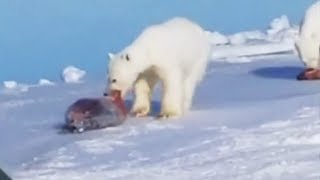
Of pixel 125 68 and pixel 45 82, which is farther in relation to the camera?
pixel 45 82

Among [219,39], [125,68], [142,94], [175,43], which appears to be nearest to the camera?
[125,68]

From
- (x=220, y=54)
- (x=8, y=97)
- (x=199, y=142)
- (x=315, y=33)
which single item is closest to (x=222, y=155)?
(x=199, y=142)

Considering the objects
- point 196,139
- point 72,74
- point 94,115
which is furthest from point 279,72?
point 196,139

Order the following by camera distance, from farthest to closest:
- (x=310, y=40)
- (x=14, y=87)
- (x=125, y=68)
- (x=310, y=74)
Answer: (x=14, y=87) → (x=310, y=40) → (x=310, y=74) → (x=125, y=68)

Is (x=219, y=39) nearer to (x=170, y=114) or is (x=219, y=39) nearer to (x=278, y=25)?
(x=278, y=25)

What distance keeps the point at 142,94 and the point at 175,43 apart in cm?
34

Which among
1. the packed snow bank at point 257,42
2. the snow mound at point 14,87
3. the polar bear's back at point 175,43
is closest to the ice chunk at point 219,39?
the packed snow bank at point 257,42

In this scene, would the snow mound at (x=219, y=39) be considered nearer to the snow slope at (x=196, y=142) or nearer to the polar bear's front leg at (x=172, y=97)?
the snow slope at (x=196, y=142)

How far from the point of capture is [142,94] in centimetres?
570

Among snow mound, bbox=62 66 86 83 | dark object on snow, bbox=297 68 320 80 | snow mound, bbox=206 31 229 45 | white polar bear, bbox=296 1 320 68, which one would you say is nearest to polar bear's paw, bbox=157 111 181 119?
dark object on snow, bbox=297 68 320 80

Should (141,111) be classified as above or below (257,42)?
below

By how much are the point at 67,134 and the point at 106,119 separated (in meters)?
0.21

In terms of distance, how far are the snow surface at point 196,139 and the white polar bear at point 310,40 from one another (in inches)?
7.4

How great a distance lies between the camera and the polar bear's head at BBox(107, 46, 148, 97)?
17.7 feet
